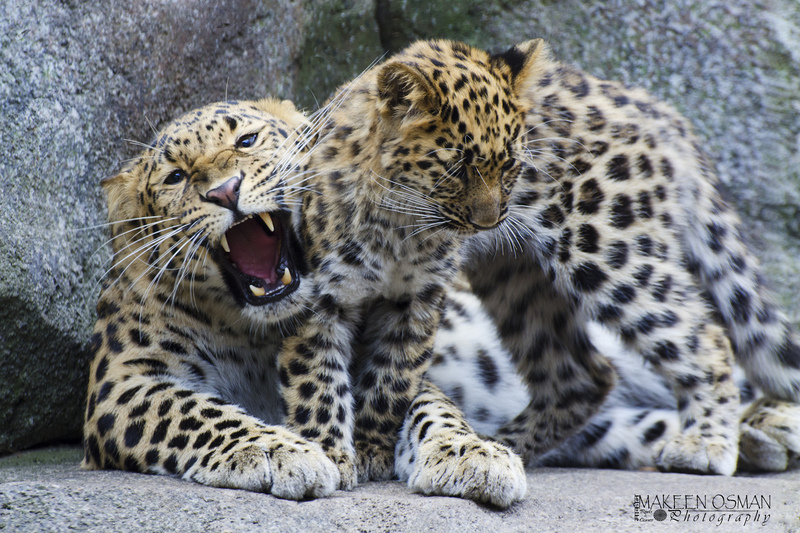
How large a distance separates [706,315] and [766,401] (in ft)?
3.21

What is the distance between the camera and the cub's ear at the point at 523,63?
15.5 feet

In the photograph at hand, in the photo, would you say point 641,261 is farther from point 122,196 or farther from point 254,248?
point 122,196

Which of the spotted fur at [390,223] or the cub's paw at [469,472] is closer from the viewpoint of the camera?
the cub's paw at [469,472]

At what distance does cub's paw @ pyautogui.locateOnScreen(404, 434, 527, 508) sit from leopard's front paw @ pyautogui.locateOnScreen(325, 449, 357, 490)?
0.94 ft

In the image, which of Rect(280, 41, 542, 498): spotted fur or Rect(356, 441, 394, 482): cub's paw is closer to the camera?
Rect(280, 41, 542, 498): spotted fur

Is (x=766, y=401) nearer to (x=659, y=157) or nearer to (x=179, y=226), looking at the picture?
(x=659, y=157)

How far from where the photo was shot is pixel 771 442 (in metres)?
4.95

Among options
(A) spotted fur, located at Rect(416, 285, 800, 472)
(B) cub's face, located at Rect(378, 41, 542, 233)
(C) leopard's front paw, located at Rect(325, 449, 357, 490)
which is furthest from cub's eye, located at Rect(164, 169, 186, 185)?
(A) spotted fur, located at Rect(416, 285, 800, 472)

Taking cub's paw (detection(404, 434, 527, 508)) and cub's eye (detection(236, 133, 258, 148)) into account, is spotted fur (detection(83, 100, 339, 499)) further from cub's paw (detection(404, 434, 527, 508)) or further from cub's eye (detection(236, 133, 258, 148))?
cub's paw (detection(404, 434, 527, 508))

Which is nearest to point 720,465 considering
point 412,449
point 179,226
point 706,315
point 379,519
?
point 706,315

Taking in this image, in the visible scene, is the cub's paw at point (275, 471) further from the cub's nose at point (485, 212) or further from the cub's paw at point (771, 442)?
the cub's paw at point (771, 442)

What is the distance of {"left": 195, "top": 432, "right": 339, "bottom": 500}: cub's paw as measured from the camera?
3.54 meters

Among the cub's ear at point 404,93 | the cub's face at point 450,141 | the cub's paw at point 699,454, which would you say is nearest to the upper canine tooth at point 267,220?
the cub's face at point 450,141

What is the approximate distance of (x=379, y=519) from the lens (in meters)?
3.20
